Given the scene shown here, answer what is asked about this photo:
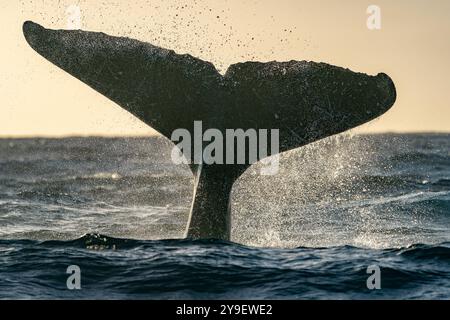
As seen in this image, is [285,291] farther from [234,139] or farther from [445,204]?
[445,204]

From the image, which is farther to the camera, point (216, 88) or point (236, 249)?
point (236, 249)

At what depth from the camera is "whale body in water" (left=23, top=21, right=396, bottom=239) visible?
9.50 metres

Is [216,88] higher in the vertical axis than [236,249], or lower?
higher

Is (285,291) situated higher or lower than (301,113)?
lower

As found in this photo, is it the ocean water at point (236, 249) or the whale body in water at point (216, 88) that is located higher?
the whale body in water at point (216, 88)

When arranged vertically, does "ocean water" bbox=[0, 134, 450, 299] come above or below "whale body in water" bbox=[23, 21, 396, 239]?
below

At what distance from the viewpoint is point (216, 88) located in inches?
395

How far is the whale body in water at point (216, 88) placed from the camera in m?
9.50

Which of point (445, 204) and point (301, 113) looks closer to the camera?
point (301, 113)

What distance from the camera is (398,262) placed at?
11.0 metres
